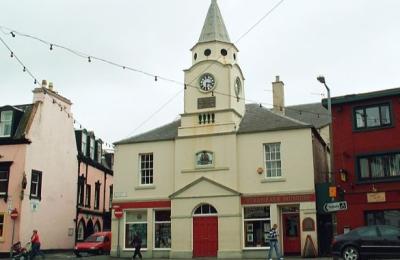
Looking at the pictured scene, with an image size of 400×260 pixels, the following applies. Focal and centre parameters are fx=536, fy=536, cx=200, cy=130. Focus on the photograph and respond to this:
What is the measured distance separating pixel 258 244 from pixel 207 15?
50.4ft

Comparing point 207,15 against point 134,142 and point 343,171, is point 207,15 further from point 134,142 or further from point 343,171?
point 343,171

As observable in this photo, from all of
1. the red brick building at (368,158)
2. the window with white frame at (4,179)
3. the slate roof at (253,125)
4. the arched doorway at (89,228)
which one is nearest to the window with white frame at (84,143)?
the arched doorway at (89,228)

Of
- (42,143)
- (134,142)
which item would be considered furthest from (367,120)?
(42,143)

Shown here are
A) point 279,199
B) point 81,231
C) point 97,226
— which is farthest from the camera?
point 97,226

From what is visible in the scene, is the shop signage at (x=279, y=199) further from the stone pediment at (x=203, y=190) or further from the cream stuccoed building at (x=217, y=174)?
the stone pediment at (x=203, y=190)

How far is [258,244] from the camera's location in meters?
30.2

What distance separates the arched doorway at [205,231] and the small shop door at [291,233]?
155 inches

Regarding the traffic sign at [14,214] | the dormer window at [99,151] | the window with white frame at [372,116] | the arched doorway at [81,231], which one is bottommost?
the arched doorway at [81,231]

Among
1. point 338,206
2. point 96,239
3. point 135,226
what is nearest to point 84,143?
point 96,239

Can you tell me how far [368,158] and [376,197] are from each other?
2.17m

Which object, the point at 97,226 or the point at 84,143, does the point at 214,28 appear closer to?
the point at 84,143

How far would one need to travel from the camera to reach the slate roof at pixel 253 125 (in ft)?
102

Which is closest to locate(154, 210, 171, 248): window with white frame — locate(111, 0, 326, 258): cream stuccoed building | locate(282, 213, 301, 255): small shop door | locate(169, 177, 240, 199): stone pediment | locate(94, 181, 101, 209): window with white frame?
locate(111, 0, 326, 258): cream stuccoed building

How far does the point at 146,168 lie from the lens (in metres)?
33.9
